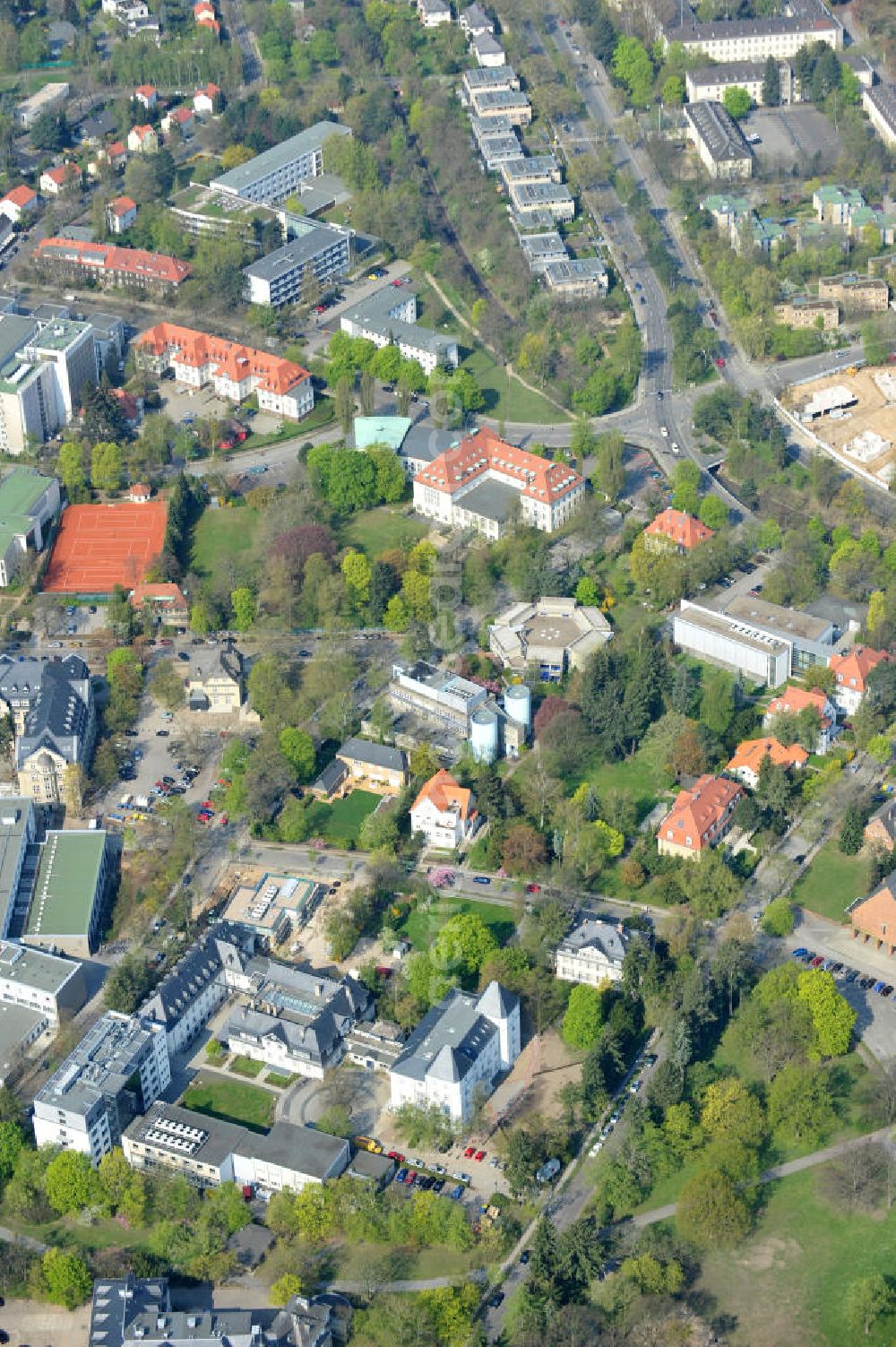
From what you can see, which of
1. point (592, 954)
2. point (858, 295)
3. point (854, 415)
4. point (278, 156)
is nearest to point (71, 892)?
point (592, 954)

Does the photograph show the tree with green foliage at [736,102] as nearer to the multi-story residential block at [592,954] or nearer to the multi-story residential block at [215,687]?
the multi-story residential block at [215,687]

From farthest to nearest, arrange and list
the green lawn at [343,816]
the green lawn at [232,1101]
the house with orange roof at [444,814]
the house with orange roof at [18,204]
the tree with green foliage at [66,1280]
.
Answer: the house with orange roof at [18,204] < the green lawn at [343,816] < the house with orange roof at [444,814] < the green lawn at [232,1101] < the tree with green foliage at [66,1280]

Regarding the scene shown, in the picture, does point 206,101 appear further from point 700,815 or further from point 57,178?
point 700,815

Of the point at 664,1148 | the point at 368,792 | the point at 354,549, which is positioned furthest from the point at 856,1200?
the point at 354,549

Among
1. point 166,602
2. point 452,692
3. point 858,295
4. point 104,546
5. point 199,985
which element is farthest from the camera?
point 858,295

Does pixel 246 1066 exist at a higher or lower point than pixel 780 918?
lower

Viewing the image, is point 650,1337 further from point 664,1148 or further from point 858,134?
point 858,134

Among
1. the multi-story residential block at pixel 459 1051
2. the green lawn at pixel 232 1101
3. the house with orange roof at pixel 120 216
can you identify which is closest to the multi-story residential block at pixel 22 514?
the house with orange roof at pixel 120 216
